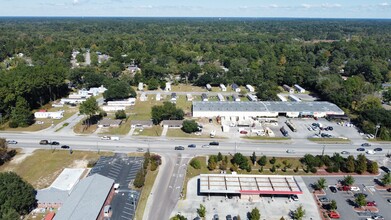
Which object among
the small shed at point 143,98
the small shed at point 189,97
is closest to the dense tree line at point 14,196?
the small shed at point 143,98

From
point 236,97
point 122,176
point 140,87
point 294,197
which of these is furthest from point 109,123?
point 294,197

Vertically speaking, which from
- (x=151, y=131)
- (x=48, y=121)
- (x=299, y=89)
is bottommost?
(x=48, y=121)

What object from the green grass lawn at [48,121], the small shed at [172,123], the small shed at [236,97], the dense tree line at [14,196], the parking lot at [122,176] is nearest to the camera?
the dense tree line at [14,196]

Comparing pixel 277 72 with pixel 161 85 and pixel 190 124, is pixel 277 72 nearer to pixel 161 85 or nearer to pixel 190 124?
pixel 161 85

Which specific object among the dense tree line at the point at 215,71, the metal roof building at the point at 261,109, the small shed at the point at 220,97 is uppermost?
the dense tree line at the point at 215,71

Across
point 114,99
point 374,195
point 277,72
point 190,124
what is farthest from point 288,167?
point 277,72

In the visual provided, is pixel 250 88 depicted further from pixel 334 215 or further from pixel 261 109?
pixel 334 215

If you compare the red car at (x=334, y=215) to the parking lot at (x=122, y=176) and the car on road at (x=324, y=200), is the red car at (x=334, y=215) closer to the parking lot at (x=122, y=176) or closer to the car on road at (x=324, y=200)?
the car on road at (x=324, y=200)

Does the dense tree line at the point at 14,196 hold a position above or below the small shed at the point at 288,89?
above

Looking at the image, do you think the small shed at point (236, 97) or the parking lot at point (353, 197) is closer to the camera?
the parking lot at point (353, 197)
